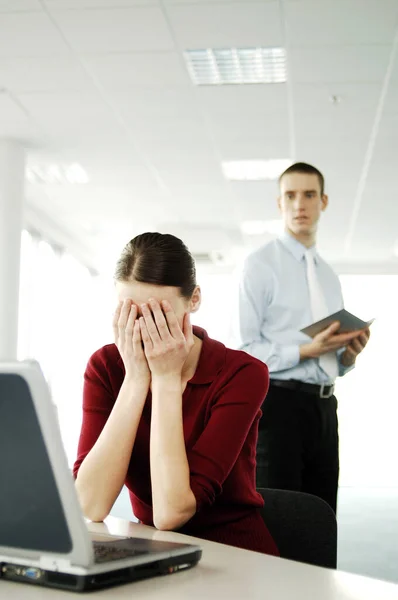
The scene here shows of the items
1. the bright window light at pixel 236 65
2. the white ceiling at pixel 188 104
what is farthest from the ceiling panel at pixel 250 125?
the bright window light at pixel 236 65

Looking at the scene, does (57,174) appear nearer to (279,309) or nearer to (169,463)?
(279,309)

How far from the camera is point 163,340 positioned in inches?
61.0

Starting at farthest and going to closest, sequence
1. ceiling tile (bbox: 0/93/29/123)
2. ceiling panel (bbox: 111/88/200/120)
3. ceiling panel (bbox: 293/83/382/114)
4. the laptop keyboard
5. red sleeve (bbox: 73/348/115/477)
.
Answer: ceiling tile (bbox: 0/93/29/123), ceiling panel (bbox: 111/88/200/120), ceiling panel (bbox: 293/83/382/114), red sleeve (bbox: 73/348/115/477), the laptop keyboard

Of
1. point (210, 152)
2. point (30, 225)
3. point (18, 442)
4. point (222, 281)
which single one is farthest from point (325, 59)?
point (222, 281)

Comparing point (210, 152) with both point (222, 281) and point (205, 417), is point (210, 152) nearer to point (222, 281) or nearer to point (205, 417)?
point (205, 417)

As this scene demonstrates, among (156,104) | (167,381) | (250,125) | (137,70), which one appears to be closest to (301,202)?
(167,381)

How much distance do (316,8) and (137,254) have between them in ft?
9.68

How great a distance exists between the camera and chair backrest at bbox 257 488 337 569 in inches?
56.2

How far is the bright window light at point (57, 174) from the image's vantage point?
6.90m

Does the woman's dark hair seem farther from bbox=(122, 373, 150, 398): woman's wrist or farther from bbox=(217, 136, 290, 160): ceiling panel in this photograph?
bbox=(217, 136, 290, 160): ceiling panel

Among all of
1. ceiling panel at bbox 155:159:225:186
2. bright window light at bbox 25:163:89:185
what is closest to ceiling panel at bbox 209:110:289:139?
ceiling panel at bbox 155:159:225:186

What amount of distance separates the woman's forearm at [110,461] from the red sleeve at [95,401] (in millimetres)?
120

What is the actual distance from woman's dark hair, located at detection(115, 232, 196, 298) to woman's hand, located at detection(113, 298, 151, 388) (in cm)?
6

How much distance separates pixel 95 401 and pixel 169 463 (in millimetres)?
311
